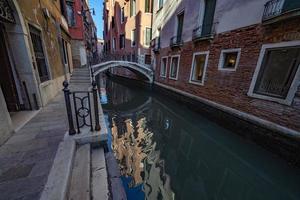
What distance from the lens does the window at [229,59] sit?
16.1ft

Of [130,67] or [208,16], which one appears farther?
[130,67]

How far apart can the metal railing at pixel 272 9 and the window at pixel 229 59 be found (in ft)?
3.82

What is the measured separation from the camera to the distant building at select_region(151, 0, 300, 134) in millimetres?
3439

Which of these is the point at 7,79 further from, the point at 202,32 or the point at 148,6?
the point at 148,6

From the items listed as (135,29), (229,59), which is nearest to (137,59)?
(135,29)

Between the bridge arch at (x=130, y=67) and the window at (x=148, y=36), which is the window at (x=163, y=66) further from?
the window at (x=148, y=36)

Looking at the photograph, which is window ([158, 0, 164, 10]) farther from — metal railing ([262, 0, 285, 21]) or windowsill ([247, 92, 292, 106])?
windowsill ([247, 92, 292, 106])

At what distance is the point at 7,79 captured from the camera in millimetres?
3297

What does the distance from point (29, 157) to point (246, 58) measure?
19.3 ft

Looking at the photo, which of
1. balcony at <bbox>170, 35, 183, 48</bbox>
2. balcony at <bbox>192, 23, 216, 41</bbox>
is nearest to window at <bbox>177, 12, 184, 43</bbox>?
balcony at <bbox>170, 35, 183, 48</bbox>

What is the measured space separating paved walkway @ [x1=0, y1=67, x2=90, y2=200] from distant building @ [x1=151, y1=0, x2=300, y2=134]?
4904mm

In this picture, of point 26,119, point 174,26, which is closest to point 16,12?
point 26,119

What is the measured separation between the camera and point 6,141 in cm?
232

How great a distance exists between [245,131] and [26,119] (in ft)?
19.5
